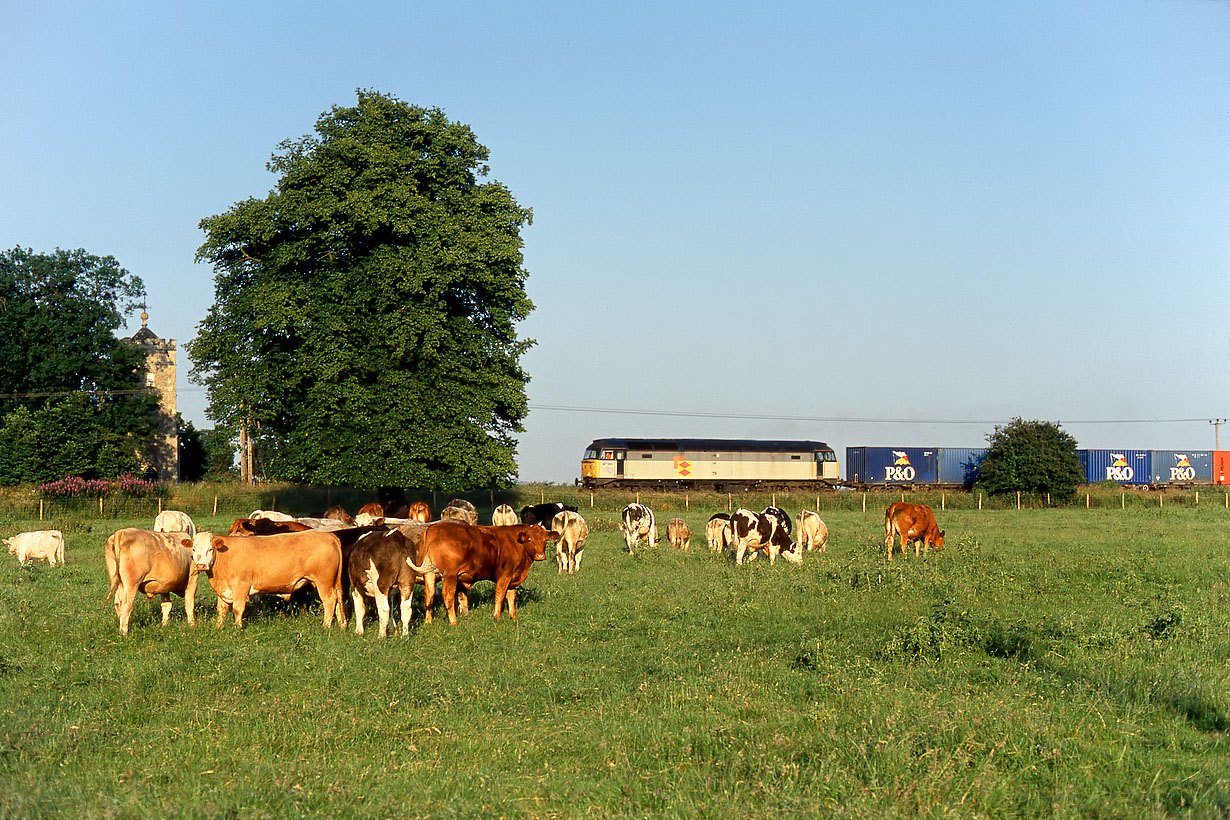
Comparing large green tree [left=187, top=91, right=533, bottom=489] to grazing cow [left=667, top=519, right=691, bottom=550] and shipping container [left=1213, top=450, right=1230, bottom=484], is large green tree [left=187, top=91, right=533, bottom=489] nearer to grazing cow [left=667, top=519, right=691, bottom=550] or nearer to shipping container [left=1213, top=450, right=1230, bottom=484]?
grazing cow [left=667, top=519, right=691, bottom=550]

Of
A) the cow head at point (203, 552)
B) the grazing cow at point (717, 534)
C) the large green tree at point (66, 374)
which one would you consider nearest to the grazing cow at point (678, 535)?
the grazing cow at point (717, 534)

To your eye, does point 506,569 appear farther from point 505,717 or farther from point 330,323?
point 330,323

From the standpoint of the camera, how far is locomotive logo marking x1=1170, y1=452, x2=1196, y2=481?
76094mm

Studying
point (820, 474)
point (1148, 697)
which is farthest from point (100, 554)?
point (820, 474)

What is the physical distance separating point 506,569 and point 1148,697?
8297mm

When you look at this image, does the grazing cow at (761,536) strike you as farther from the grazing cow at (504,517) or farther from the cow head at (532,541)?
the cow head at (532,541)

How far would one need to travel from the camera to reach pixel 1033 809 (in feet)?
22.2

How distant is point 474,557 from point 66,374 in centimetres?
4928

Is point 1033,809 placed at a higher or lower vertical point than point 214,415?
lower

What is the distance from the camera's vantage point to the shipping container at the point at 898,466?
71.9 meters

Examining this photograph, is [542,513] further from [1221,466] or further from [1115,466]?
[1221,466]

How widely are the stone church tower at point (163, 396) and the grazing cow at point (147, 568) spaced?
50.7 metres

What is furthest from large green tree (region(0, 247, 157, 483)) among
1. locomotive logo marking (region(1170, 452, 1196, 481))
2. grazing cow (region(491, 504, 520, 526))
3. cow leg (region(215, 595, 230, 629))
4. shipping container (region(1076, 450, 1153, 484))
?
locomotive logo marking (region(1170, 452, 1196, 481))

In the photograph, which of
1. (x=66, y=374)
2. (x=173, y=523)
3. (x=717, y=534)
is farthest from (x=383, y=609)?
(x=66, y=374)
